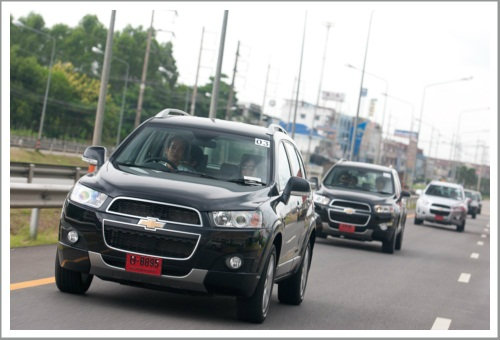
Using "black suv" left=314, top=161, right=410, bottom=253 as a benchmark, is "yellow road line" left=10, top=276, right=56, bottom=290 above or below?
below

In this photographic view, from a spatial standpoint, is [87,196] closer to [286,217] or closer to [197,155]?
[197,155]

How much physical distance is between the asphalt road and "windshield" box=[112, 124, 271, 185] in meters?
1.16

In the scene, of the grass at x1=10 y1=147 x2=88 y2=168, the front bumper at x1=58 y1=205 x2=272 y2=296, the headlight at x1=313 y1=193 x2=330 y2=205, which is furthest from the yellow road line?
the grass at x1=10 y1=147 x2=88 y2=168

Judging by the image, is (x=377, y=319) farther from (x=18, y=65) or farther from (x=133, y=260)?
(x=18, y=65)

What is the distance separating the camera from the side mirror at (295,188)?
9.66m

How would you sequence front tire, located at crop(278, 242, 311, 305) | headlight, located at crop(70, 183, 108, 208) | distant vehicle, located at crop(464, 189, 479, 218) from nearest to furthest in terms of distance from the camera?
headlight, located at crop(70, 183, 108, 208), front tire, located at crop(278, 242, 311, 305), distant vehicle, located at crop(464, 189, 479, 218)

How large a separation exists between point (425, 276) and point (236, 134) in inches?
292

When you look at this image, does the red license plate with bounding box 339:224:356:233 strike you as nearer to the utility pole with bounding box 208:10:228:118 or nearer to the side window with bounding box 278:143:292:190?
the utility pole with bounding box 208:10:228:118

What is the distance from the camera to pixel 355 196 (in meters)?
21.0

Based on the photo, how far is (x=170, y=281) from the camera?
8.34m

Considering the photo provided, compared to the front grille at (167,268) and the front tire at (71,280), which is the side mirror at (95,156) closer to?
the front tire at (71,280)

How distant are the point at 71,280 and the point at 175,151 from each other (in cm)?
147

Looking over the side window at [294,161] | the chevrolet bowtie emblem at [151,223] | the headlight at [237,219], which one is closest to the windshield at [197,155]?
the headlight at [237,219]

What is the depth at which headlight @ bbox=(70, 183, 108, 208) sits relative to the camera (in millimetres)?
8461
